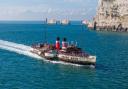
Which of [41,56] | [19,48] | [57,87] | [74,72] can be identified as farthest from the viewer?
[19,48]

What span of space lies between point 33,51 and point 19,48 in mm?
16085

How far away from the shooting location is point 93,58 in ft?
285

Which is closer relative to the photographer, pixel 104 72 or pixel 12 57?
pixel 104 72

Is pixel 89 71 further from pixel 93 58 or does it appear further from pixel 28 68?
pixel 28 68

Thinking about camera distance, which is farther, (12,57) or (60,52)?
(12,57)

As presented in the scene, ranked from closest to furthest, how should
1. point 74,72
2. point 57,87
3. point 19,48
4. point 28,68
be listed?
point 57,87 < point 74,72 < point 28,68 < point 19,48

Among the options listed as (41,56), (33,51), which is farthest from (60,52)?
(33,51)

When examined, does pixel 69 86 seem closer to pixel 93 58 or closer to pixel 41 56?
pixel 93 58

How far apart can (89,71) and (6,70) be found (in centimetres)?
1903

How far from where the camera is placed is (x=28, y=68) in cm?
8544

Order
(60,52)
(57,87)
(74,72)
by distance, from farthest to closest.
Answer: (60,52) → (74,72) → (57,87)

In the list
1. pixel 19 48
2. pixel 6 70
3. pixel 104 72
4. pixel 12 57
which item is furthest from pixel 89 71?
pixel 19 48

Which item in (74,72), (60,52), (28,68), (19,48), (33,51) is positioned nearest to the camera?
(74,72)

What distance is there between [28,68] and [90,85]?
2220 cm
